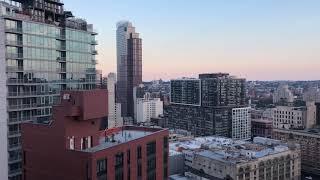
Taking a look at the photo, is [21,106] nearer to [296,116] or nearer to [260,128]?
[296,116]

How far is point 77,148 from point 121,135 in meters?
8.51

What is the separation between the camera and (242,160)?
8019 centimetres

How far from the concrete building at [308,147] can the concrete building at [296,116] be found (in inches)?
896

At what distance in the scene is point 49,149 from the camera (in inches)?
1304

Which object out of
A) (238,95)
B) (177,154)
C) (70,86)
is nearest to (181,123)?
(238,95)

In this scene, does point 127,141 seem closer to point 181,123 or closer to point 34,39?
point 34,39

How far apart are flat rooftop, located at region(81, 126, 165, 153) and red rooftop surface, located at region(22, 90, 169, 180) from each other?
232mm

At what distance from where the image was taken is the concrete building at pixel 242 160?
79625 mm

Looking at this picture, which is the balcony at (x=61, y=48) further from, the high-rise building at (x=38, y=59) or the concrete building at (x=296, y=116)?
the concrete building at (x=296, y=116)

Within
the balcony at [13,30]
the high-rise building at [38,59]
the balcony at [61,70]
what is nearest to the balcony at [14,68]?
the high-rise building at [38,59]

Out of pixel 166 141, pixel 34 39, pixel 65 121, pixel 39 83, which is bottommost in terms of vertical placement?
pixel 166 141

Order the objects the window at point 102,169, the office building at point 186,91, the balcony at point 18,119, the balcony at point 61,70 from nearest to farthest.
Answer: the window at point 102,169, the balcony at point 18,119, the balcony at point 61,70, the office building at point 186,91

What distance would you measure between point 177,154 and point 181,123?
74.1 meters

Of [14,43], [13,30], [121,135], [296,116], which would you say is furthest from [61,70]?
[296,116]
